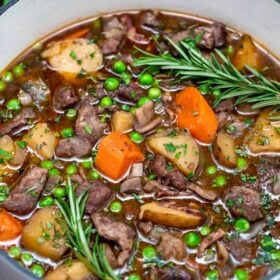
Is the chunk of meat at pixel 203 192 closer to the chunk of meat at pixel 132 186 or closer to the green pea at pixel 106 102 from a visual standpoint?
the chunk of meat at pixel 132 186

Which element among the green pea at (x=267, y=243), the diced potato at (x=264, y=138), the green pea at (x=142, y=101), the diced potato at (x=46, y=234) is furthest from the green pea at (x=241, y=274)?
the green pea at (x=142, y=101)

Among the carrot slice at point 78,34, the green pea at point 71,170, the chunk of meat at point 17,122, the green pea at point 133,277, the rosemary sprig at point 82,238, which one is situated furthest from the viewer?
the carrot slice at point 78,34

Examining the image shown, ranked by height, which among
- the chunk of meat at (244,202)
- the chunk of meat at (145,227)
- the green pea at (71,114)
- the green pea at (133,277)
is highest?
the green pea at (71,114)

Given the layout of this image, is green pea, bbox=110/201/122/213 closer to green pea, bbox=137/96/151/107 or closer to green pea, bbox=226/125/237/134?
green pea, bbox=137/96/151/107

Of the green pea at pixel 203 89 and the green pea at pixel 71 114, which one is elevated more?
the green pea at pixel 71 114

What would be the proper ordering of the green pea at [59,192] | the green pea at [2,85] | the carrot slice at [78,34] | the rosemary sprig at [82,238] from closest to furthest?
the rosemary sprig at [82,238] < the green pea at [59,192] < the green pea at [2,85] < the carrot slice at [78,34]

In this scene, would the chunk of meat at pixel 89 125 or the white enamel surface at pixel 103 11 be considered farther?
the white enamel surface at pixel 103 11

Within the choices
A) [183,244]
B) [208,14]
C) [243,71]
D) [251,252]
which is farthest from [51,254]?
[208,14]
